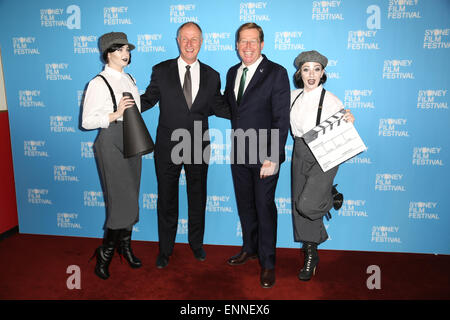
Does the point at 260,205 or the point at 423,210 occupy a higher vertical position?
the point at 260,205

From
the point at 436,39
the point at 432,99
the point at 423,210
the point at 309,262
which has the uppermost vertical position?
the point at 436,39

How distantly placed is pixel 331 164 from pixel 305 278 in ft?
3.44

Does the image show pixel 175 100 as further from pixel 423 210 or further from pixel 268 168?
pixel 423 210

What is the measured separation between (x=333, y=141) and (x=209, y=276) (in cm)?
159

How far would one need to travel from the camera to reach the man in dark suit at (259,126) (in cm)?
244

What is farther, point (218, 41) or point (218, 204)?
point (218, 204)

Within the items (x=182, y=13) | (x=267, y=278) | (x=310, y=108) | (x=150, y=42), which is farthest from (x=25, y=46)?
(x=267, y=278)

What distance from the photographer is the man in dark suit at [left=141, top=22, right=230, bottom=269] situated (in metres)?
2.69

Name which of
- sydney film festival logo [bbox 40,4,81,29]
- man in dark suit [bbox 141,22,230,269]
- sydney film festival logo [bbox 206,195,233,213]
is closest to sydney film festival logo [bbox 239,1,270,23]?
man in dark suit [bbox 141,22,230,269]

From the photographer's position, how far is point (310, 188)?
2605 millimetres

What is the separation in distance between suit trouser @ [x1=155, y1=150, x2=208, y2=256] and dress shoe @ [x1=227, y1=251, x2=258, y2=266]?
348mm

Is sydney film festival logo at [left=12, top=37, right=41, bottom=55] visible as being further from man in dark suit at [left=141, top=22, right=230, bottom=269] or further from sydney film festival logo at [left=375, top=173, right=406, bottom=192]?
sydney film festival logo at [left=375, top=173, right=406, bottom=192]

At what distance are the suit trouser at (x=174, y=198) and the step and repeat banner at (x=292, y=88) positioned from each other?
0.39 metres

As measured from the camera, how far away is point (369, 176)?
10.4 feet
